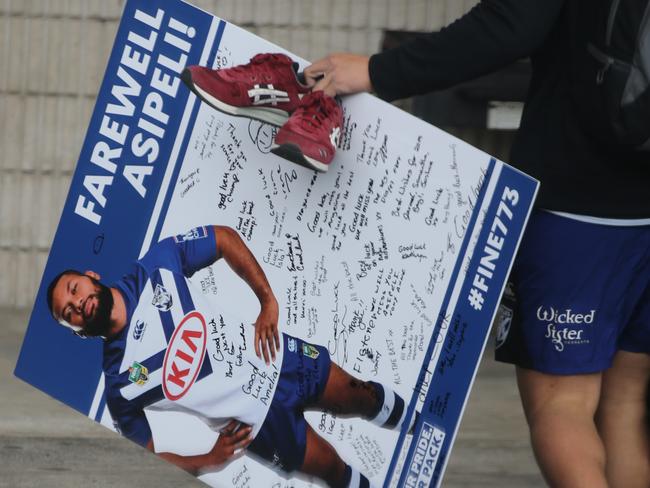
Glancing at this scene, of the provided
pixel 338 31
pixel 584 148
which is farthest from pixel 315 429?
pixel 338 31

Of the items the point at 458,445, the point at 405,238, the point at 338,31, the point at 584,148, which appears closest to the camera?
the point at 584,148

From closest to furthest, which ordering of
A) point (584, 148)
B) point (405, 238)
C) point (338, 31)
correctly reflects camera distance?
point (584, 148) < point (405, 238) < point (338, 31)

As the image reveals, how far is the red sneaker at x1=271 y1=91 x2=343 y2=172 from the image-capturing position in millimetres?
2678

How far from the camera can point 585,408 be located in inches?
112

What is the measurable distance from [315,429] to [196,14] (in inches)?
37.5

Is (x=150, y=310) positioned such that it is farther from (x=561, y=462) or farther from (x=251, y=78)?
(x=561, y=462)

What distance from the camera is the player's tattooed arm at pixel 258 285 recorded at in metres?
2.97

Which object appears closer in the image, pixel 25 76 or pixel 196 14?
pixel 196 14

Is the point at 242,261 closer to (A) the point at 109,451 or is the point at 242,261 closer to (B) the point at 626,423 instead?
(B) the point at 626,423

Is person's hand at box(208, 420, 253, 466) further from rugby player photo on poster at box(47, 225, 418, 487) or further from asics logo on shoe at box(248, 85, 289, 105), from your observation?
asics logo on shoe at box(248, 85, 289, 105)

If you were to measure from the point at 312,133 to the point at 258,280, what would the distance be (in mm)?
416

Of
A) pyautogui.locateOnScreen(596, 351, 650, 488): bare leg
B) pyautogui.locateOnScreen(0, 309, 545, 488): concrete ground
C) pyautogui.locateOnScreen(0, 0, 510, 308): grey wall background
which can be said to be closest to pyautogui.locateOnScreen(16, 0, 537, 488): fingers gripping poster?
pyautogui.locateOnScreen(596, 351, 650, 488): bare leg

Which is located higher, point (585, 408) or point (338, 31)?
point (338, 31)

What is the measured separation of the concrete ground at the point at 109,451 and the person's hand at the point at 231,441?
→ 1.15m
